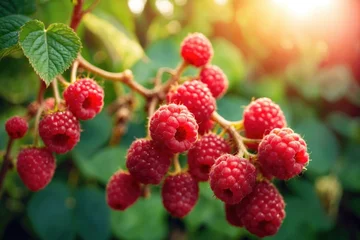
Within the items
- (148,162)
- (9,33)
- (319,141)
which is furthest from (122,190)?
(319,141)

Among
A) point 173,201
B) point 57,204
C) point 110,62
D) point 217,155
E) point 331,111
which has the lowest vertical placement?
point 57,204

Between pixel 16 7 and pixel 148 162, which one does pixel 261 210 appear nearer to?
pixel 148 162

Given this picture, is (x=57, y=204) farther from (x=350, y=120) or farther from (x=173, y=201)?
(x=350, y=120)

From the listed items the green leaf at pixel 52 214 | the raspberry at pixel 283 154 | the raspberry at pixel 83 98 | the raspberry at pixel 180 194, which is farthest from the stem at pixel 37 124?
the green leaf at pixel 52 214

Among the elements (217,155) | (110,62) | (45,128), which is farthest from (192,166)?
(110,62)

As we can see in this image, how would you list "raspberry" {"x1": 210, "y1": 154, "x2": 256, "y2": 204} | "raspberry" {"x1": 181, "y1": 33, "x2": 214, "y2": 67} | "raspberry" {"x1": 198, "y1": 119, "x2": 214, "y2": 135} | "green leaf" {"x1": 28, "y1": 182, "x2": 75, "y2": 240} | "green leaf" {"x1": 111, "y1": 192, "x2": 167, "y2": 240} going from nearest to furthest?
"raspberry" {"x1": 210, "y1": 154, "x2": 256, "y2": 204}, "raspberry" {"x1": 198, "y1": 119, "x2": 214, "y2": 135}, "raspberry" {"x1": 181, "y1": 33, "x2": 214, "y2": 67}, "green leaf" {"x1": 28, "y1": 182, "x2": 75, "y2": 240}, "green leaf" {"x1": 111, "y1": 192, "x2": 167, "y2": 240}

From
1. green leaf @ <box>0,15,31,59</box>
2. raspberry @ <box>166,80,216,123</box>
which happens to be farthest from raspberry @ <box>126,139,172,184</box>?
green leaf @ <box>0,15,31,59</box>

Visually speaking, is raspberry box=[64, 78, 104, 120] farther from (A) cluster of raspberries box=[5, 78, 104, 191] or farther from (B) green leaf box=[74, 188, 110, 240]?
(B) green leaf box=[74, 188, 110, 240]
